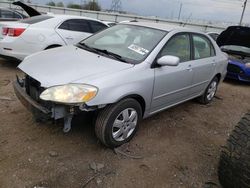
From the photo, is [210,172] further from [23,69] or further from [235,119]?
[23,69]

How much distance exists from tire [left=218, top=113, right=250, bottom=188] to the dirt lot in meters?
0.40

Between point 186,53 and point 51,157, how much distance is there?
2572 millimetres

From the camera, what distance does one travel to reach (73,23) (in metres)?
6.34

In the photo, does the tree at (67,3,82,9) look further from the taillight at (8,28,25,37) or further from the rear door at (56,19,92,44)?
the taillight at (8,28,25,37)

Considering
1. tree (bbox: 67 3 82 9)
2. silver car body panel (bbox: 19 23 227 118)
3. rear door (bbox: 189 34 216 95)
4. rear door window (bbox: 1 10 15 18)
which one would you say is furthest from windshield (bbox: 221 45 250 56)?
tree (bbox: 67 3 82 9)

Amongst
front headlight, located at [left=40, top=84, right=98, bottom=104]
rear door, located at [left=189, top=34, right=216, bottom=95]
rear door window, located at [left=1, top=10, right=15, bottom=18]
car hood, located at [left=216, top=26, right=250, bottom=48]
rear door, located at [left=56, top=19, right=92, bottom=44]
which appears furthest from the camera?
rear door window, located at [left=1, top=10, right=15, bottom=18]

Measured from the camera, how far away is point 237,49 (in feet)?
25.6

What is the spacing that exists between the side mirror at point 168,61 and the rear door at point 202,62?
1029 mm

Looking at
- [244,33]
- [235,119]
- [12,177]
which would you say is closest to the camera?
[12,177]

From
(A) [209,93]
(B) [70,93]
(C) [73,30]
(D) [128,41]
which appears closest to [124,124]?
(B) [70,93]

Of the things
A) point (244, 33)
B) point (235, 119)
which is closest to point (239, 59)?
point (244, 33)

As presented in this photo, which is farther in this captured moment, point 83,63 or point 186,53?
point 186,53

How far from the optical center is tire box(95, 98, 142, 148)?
278 centimetres

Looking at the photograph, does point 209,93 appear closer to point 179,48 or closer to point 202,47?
point 202,47
